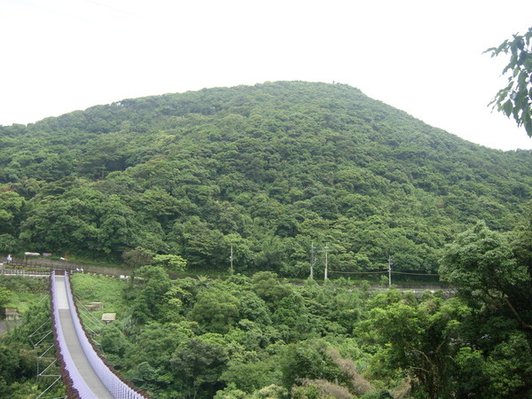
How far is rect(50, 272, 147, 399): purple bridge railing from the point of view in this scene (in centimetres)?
1418

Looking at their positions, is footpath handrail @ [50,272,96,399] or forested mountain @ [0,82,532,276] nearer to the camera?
footpath handrail @ [50,272,96,399]

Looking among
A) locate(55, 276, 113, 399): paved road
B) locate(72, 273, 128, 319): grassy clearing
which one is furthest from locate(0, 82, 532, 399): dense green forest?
locate(55, 276, 113, 399): paved road

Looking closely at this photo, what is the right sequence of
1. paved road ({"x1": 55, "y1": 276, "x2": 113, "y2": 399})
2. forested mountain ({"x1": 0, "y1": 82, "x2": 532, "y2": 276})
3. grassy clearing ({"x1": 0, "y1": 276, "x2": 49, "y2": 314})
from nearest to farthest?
1. paved road ({"x1": 55, "y1": 276, "x2": 113, "y2": 399})
2. grassy clearing ({"x1": 0, "y1": 276, "x2": 49, "y2": 314})
3. forested mountain ({"x1": 0, "y1": 82, "x2": 532, "y2": 276})

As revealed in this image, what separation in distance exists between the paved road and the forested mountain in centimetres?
874

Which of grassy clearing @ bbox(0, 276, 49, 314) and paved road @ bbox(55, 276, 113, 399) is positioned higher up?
grassy clearing @ bbox(0, 276, 49, 314)

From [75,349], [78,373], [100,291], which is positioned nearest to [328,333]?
[75,349]

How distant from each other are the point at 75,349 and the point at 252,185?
101 ft

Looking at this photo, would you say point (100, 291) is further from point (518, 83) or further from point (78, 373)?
point (518, 83)

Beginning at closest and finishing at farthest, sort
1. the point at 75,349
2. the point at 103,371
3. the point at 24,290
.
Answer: the point at 103,371 < the point at 75,349 < the point at 24,290

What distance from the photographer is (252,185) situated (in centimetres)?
4956

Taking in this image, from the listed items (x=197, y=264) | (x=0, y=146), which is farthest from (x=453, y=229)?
(x=0, y=146)

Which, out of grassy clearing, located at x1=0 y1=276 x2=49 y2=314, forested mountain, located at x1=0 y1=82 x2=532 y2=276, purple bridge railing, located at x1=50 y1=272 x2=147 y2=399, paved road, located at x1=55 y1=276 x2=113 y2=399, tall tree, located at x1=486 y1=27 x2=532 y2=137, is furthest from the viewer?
forested mountain, located at x1=0 y1=82 x2=532 y2=276

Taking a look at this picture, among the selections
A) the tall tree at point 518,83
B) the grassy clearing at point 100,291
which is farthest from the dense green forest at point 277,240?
the tall tree at point 518,83

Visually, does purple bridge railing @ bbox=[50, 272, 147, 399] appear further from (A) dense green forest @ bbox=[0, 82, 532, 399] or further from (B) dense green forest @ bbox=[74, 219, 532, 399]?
(B) dense green forest @ bbox=[74, 219, 532, 399]
